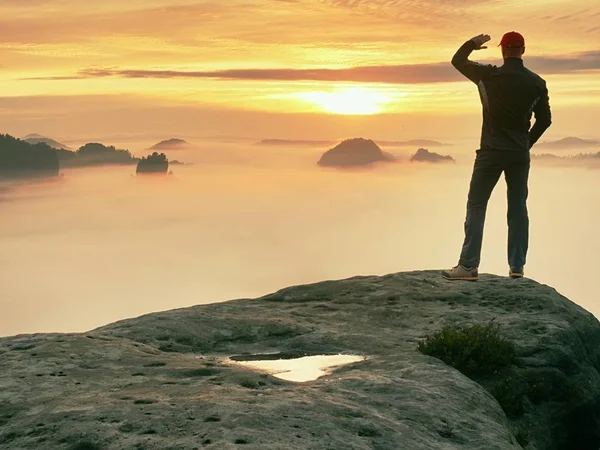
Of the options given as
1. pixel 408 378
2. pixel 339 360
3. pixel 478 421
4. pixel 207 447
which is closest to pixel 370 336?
pixel 339 360

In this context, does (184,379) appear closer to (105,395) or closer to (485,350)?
(105,395)

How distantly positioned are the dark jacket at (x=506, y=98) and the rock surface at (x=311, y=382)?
9.32 ft

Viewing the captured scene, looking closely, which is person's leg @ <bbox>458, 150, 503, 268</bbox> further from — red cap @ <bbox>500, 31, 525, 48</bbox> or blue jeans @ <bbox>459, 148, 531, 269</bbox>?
red cap @ <bbox>500, 31, 525, 48</bbox>

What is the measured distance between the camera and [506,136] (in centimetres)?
1608

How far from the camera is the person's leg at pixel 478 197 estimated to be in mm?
16250

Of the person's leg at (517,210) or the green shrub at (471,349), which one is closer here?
the green shrub at (471,349)

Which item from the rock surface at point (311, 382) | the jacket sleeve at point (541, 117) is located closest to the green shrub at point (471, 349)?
the rock surface at point (311, 382)

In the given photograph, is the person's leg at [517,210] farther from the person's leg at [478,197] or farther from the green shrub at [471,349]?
the green shrub at [471,349]

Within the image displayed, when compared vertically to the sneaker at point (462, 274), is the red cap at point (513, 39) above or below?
above

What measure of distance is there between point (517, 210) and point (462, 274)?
66.2 inches

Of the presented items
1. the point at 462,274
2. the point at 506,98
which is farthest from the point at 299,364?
the point at 506,98

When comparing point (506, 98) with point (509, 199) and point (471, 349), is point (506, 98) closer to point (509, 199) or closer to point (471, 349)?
point (509, 199)

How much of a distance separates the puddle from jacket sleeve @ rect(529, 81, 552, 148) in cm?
676

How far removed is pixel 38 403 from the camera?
926cm
